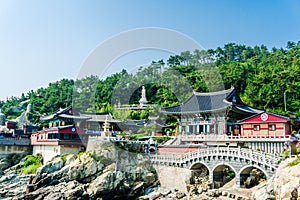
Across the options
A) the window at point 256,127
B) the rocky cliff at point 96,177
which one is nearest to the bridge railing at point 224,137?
the window at point 256,127

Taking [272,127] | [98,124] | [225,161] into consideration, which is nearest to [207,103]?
[272,127]

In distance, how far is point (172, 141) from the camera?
3559 cm

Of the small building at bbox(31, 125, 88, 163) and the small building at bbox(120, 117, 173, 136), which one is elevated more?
the small building at bbox(120, 117, 173, 136)

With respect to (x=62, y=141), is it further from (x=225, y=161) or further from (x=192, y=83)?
(x=192, y=83)

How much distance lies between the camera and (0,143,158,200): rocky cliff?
28312mm

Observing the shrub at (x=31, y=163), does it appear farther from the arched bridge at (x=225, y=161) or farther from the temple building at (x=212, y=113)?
the temple building at (x=212, y=113)

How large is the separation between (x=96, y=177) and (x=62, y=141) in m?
9.53

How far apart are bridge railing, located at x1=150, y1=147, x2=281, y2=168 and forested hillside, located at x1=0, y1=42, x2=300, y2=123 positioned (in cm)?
2086

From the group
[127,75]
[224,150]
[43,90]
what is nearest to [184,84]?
[127,75]

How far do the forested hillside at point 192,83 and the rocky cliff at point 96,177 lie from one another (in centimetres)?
2417

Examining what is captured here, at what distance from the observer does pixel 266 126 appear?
29375 mm

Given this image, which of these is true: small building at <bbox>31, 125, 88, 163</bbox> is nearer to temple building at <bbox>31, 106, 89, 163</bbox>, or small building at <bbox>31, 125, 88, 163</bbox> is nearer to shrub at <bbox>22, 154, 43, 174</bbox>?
temple building at <bbox>31, 106, 89, 163</bbox>

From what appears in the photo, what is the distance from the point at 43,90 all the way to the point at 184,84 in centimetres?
4286

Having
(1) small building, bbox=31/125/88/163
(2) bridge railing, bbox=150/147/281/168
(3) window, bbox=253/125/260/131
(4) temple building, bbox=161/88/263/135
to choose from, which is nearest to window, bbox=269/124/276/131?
(3) window, bbox=253/125/260/131
